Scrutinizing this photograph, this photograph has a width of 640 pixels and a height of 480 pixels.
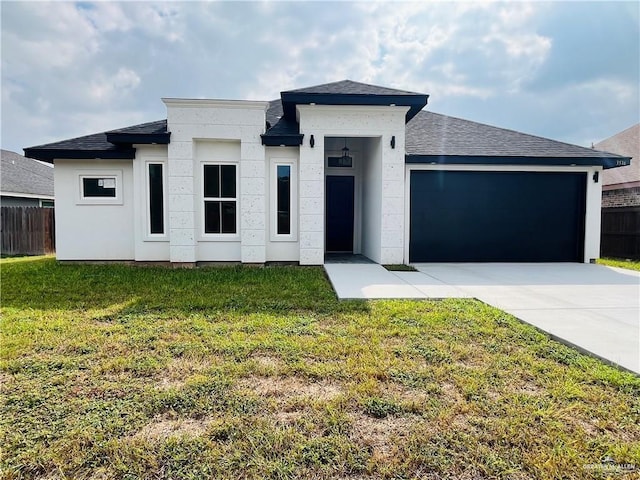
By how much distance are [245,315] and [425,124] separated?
31.4 ft

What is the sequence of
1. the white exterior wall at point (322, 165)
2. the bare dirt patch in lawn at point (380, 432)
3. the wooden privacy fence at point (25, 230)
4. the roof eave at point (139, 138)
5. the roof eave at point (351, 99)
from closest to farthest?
the bare dirt patch in lawn at point (380, 432)
the roof eave at point (139, 138)
the roof eave at point (351, 99)
the white exterior wall at point (322, 165)
the wooden privacy fence at point (25, 230)

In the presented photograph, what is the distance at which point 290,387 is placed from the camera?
2.84 meters

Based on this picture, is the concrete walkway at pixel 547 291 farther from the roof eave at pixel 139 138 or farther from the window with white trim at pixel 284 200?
the roof eave at pixel 139 138

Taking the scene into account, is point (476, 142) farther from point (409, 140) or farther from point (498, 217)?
point (498, 217)

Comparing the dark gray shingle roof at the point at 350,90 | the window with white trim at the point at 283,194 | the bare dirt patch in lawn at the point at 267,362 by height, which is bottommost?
the bare dirt patch in lawn at the point at 267,362

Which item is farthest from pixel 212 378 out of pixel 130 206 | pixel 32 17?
pixel 32 17

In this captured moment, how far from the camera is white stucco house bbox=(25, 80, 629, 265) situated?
856cm

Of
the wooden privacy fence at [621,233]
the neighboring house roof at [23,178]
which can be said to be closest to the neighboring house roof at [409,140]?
the wooden privacy fence at [621,233]

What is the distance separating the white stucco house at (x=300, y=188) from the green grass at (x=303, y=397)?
420 centimetres

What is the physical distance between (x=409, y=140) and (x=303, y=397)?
29.2ft

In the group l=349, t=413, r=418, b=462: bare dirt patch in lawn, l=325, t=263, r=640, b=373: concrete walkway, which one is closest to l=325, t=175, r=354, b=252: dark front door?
l=325, t=263, r=640, b=373: concrete walkway

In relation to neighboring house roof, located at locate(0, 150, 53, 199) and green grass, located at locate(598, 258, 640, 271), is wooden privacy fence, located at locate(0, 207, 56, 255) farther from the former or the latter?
green grass, located at locate(598, 258, 640, 271)

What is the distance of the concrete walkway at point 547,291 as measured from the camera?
393 cm

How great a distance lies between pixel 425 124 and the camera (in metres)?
11.8
